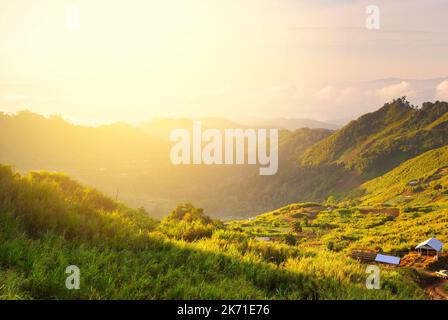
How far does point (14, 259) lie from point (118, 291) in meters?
2.13

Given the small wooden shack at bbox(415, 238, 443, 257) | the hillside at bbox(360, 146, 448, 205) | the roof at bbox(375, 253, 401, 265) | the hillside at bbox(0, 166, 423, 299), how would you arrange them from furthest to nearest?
the hillside at bbox(360, 146, 448, 205), the small wooden shack at bbox(415, 238, 443, 257), the roof at bbox(375, 253, 401, 265), the hillside at bbox(0, 166, 423, 299)

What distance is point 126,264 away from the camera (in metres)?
8.19

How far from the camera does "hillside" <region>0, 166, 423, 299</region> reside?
22.0 feet

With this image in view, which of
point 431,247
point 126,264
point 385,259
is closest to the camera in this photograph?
point 126,264

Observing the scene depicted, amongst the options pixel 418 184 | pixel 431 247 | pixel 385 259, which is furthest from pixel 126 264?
pixel 418 184

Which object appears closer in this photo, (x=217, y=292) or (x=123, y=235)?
(x=217, y=292)

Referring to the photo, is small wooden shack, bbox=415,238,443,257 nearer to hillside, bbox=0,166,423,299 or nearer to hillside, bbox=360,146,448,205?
hillside, bbox=0,166,423,299

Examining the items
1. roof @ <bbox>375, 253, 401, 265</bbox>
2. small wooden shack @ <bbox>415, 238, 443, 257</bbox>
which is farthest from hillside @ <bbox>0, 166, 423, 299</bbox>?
small wooden shack @ <bbox>415, 238, 443, 257</bbox>

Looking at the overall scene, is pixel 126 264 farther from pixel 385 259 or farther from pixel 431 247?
pixel 431 247

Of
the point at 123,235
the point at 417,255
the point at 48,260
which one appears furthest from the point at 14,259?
the point at 417,255

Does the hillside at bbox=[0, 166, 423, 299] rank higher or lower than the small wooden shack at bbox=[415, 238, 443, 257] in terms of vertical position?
higher

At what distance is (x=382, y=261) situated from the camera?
30.8 metres

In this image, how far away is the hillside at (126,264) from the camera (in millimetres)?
6695
